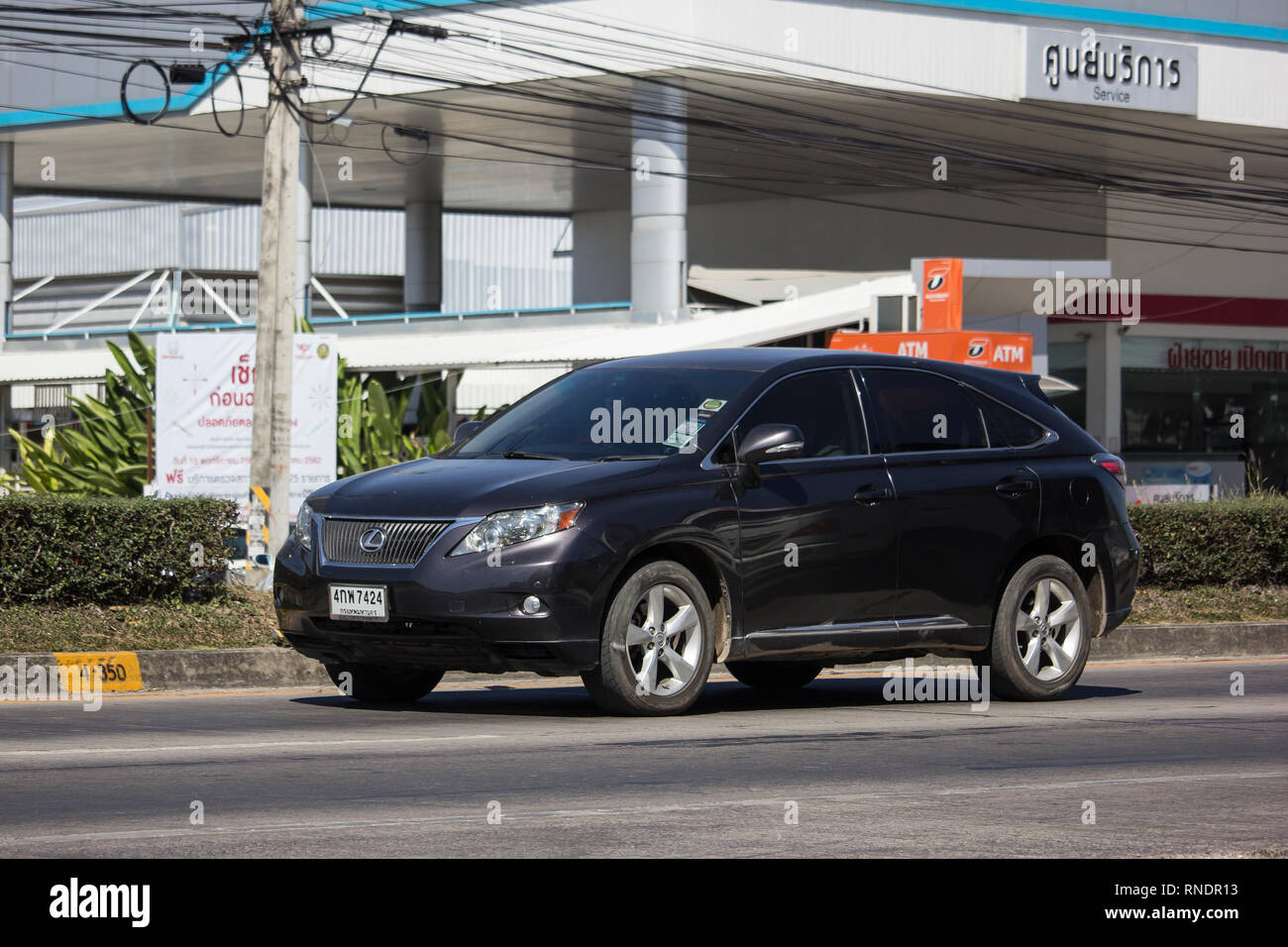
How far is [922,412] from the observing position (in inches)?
408

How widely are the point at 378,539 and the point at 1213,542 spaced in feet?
32.5

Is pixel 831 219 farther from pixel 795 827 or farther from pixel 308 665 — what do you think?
pixel 795 827

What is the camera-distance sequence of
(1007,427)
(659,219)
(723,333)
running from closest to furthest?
(1007,427) → (723,333) → (659,219)

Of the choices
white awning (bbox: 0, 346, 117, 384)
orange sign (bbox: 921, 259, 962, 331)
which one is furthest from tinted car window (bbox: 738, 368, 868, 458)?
white awning (bbox: 0, 346, 117, 384)

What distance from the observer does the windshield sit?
9.44m

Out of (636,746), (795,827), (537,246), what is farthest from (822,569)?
(537,246)

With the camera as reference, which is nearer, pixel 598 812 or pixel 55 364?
pixel 598 812

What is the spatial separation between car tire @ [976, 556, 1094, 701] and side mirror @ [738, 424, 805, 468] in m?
1.83

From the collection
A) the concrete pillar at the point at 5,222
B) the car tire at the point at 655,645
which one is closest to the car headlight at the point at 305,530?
the car tire at the point at 655,645

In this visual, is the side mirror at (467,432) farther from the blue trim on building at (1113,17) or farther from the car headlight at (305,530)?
the blue trim on building at (1113,17)

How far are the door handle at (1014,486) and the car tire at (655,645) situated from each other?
2031 millimetres

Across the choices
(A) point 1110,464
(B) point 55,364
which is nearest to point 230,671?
(A) point 1110,464

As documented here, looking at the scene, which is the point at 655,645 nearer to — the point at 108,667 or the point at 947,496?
the point at 947,496

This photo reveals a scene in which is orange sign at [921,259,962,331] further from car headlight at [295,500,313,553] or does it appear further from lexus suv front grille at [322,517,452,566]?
lexus suv front grille at [322,517,452,566]
